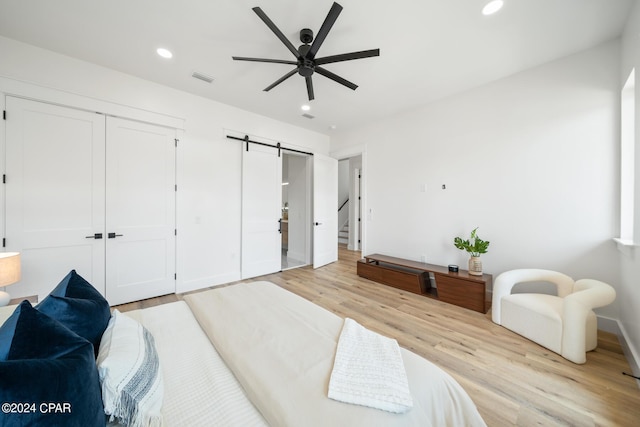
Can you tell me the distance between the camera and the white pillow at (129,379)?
0.78 meters

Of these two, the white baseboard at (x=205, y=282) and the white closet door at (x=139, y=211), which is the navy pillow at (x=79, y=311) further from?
the white baseboard at (x=205, y=282)

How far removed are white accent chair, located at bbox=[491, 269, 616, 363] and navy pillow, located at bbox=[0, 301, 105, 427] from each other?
119 inches

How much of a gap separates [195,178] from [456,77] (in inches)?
152

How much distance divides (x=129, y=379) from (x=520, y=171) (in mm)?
3965

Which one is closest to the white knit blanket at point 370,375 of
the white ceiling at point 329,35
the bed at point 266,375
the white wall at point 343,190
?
the bed at point 266,375

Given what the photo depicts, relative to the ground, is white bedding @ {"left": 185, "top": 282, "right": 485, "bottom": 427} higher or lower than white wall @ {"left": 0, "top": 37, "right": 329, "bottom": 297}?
lower

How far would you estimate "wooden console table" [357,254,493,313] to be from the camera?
2812 mm

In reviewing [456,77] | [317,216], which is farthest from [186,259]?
[456,77]

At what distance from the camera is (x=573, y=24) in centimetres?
213

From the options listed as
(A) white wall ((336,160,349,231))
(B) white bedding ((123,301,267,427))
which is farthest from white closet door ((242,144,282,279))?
(A) white wall ((336,160,349,231))

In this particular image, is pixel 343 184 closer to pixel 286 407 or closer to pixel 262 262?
pixel 262 262

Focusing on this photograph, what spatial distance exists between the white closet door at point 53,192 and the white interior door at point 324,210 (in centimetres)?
324

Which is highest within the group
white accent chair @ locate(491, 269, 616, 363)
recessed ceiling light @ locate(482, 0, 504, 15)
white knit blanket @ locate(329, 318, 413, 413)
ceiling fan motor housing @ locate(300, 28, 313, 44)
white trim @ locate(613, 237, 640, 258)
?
recessed ceiling light @ locate(482, 0, 504, 15)

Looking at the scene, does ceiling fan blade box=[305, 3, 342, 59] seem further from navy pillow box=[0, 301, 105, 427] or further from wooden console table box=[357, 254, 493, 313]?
wooden console table box=[357, 254, 493, 313]
